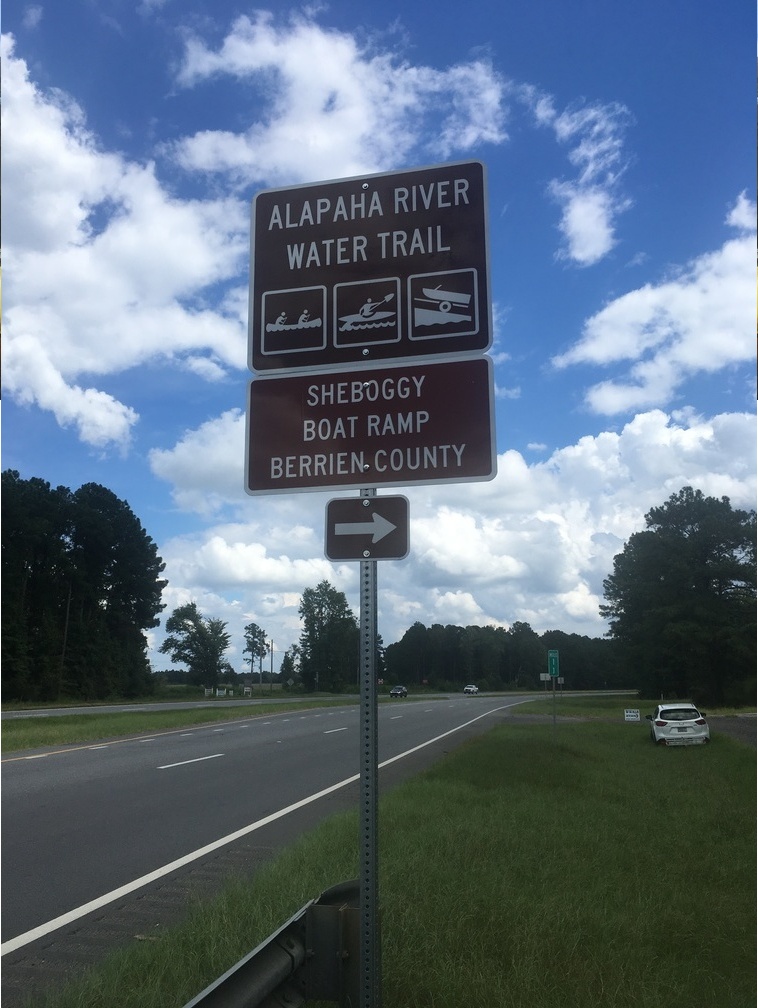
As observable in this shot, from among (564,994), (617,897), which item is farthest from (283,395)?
(617,897)

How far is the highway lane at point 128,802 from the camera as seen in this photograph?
24.2ft

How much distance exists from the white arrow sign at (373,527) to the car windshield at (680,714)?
2386 centimetres

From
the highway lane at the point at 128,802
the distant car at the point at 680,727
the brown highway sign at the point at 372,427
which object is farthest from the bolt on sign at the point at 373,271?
the distant car at the point at 680,727

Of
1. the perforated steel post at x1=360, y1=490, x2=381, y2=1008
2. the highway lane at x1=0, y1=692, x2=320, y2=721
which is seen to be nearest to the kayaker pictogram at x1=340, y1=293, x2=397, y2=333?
the perforated steel post at x1=360, y1=490, x2=381, y2=1008

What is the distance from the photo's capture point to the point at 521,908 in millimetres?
5906

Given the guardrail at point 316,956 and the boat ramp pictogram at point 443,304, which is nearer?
Result: the guardrail at point 316,956

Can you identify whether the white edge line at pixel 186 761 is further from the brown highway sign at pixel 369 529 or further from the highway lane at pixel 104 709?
the highway lane at pixel 104 709

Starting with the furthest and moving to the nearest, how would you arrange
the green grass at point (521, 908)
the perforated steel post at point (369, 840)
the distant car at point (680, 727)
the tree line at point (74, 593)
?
the tree line at point (74, 593) → the distant car at point (680, 727) → the green grass at point (521, 908) → the perforated steel post at point (369, 840)

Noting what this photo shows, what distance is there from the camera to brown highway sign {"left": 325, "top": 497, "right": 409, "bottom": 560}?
3.31 m

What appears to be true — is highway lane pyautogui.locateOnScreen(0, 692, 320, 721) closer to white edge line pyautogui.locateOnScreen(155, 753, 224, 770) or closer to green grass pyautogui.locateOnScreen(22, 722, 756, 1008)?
white edge line pyautogui.locateOnScreen(155, 753, 224, 770)

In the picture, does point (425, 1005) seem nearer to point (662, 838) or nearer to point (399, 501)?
point (399, 501)

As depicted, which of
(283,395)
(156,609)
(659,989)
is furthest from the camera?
(156,609)

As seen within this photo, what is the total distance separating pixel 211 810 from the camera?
36.4ft

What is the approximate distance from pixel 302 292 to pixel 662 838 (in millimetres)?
7531
